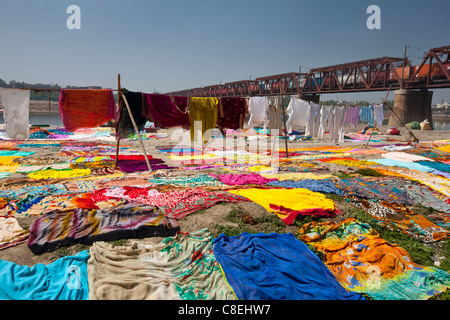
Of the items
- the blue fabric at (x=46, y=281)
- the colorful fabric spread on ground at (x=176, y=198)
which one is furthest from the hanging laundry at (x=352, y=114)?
the blue fabric at (x=46, y=281)

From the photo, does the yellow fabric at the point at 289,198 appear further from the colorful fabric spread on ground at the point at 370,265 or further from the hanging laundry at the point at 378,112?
the hanging laundry at the point at 378,112

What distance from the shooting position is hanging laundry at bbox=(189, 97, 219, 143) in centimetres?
907

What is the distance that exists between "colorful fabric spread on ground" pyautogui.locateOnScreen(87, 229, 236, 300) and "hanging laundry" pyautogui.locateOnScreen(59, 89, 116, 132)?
5.46m

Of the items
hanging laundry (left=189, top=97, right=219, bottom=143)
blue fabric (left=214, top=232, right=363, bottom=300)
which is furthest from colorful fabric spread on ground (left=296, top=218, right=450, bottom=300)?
hanging laundry (left=189, top=97, right=219, bottom=143)

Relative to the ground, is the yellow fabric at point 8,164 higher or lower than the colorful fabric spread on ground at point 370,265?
higher

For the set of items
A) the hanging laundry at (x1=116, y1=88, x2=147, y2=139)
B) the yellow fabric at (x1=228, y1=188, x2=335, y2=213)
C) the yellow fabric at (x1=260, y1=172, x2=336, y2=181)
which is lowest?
the yellow fabric at (x1=228, y1=188, x2=335, y2=213)

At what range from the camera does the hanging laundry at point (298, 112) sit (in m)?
13.1

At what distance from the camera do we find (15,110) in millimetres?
7480

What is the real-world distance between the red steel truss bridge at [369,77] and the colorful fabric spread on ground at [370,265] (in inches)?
736

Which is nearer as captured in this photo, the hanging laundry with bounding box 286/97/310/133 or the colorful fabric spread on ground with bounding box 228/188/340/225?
the colorful fabric spread on ground with bounding box 228/188/340/225

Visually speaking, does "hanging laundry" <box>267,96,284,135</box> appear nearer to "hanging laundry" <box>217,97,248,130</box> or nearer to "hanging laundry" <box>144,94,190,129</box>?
"hanging laundry" <box>217,97,248,130</box>
